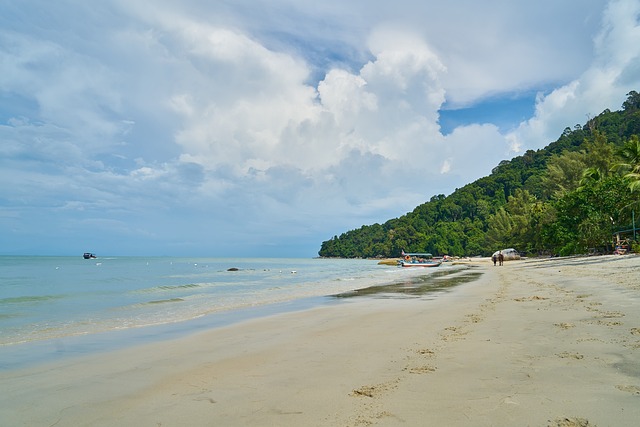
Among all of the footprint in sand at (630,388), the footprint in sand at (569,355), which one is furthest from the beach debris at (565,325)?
the footprint in sand at (630,388)

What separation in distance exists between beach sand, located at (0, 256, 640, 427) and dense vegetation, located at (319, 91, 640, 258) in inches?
1426

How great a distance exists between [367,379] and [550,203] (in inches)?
3035

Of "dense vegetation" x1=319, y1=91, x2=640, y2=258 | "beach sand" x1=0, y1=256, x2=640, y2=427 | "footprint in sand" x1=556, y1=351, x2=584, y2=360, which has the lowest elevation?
"beach sand" x1=0, y1=256, x2=640, y2=427

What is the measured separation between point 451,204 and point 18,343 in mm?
161261

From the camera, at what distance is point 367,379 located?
592 centimetres

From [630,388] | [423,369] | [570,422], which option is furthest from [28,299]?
[630,388]

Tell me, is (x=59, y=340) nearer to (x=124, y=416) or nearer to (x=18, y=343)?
(x=18, y=343)

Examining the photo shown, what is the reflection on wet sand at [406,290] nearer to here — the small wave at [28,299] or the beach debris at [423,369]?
the beach debris at [423,369]

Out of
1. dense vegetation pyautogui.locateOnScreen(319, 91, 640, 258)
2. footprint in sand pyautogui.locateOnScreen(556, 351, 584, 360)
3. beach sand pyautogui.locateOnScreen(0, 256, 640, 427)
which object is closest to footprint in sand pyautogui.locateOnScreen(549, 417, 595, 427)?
beach sand pyautogui.locateOnScreen(0, 256, 640, 427)

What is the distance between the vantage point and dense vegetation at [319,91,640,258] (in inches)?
1797

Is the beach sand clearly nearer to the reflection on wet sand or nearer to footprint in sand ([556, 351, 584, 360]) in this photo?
footprint in sand ([556, 351, 584, 360])

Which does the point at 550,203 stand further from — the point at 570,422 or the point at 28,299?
the point at 570,422

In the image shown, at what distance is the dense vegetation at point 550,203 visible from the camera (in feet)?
150

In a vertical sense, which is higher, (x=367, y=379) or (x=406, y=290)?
(x=406, y=290)
